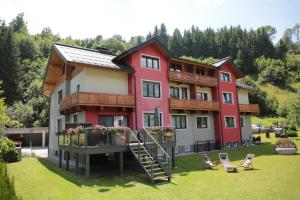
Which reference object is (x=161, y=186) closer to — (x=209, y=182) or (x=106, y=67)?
(x=209, y=182)

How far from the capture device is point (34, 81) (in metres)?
72.8

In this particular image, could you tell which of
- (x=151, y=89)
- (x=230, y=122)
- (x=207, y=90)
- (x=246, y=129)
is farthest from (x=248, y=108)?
(x=151, y=89)

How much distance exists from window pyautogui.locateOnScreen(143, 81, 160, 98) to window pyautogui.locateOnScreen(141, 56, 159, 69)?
1.73 metres

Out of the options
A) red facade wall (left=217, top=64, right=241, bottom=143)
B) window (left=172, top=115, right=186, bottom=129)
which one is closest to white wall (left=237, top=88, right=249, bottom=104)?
red facade wall (left=217, top=64, right=241, bottom=143)

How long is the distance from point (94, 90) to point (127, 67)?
383 cm

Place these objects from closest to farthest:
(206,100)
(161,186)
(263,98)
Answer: (161,186)
(206,100)
(263,98)

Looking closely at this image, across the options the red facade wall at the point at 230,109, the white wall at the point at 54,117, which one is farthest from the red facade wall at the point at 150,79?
the red facade wall at the point at 230,109

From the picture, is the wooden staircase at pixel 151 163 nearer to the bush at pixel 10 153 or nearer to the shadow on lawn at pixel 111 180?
the shadow on lawn at pixel 111 180

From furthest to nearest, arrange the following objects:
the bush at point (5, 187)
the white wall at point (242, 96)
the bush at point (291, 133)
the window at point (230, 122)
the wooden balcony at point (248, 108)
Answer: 1. the bush at point (291, 133)
2. the white wall at point (242, 96)
3. the wooden balcony at point (248, 108)
4. the window at point (230, 122)
5. the bush at point (5, 187)

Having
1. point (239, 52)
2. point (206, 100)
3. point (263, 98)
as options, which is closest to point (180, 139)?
point (206, 100)

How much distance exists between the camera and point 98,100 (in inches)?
842

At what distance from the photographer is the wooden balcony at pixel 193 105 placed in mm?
27672

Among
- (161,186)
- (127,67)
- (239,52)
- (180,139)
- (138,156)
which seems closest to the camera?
(161,186)

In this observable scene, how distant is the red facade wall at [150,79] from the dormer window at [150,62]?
0.38 metres
